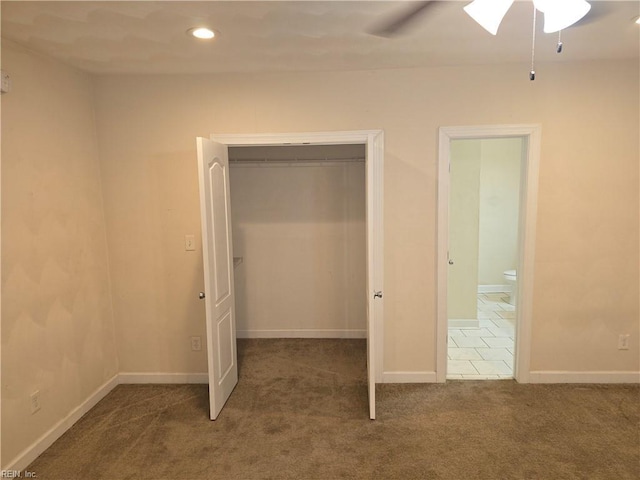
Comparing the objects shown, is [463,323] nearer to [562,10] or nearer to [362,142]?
[362,142]

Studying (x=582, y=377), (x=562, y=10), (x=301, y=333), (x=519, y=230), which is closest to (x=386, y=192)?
(x=519, y=230)

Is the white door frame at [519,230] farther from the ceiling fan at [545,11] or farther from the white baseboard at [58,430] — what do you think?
the white baseboard at [58,430]

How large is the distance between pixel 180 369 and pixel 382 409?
168 cm

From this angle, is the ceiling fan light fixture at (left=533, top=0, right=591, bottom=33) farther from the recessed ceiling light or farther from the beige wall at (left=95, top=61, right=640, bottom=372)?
the recessed ceiling light

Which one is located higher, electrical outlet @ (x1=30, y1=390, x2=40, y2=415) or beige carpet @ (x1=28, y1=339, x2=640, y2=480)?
electrical outlet @ (x1=30, y1=390, x2=40, y2=415)

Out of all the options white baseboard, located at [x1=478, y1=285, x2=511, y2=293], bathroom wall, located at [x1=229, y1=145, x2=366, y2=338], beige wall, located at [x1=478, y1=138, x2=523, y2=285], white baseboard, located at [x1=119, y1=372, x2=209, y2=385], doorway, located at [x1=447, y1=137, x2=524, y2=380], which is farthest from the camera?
white baseboard, located at [x1=478, y1=285, x2=511, y2=293]

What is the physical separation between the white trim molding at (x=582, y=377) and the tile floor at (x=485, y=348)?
0.71ft

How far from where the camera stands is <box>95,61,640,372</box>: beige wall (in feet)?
9.47

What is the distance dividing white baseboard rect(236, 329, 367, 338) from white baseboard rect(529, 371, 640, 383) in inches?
65.9

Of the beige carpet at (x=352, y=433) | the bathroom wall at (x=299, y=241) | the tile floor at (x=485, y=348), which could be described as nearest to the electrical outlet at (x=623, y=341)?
the beige carpet at (x=352, y=433)

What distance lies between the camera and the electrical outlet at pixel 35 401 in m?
2.36

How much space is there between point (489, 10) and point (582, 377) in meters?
2.89

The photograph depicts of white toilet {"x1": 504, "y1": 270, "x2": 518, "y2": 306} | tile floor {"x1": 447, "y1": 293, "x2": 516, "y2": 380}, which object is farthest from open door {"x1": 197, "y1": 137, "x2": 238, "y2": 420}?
white toilet {"x1": 504, "y1": 270, "x2": 518, "y2": 306}

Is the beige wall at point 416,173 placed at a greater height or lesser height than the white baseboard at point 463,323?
greater
